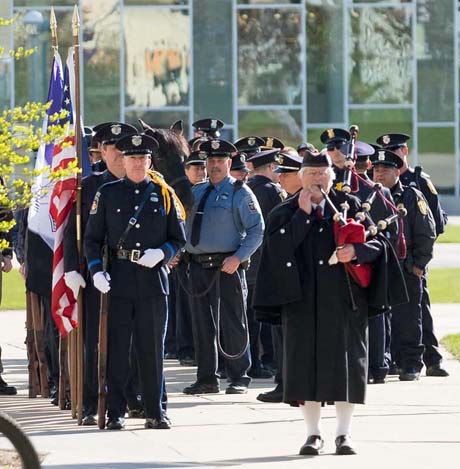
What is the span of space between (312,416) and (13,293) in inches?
486

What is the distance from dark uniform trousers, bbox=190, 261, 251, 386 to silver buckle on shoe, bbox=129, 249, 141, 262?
2417mm

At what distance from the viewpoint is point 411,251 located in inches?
540

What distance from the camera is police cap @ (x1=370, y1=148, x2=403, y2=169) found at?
44.3ft

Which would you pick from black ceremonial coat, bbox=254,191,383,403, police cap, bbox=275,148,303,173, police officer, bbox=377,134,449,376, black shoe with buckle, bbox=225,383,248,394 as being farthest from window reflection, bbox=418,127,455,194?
black ceremonial coat, bbox=254,191,383,403

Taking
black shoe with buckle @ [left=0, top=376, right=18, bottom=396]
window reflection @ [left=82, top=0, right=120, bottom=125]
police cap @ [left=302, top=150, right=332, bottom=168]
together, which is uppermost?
window reflection @ [left=82, top=0, right=120, bottom=125]

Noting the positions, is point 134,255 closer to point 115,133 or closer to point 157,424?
point 115,133

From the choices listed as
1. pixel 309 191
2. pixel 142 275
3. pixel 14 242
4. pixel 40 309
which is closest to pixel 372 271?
pixel 309 191

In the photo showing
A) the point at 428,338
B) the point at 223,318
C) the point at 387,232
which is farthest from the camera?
the point at 428,338

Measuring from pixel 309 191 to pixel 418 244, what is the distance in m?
4.07

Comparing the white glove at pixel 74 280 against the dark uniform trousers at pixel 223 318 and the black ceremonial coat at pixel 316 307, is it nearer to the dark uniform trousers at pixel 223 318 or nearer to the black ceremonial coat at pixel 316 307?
the black ceremonial coat at pixel 316 307

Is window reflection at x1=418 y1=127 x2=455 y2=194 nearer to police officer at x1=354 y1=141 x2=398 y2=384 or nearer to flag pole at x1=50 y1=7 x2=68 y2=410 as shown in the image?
police officer at x1=354 y1=141 x2=398 y2=384

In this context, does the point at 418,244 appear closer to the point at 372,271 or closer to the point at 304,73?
the point at 372,271

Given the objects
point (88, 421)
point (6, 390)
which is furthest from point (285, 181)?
point (6, 390)

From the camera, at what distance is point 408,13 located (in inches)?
1446
